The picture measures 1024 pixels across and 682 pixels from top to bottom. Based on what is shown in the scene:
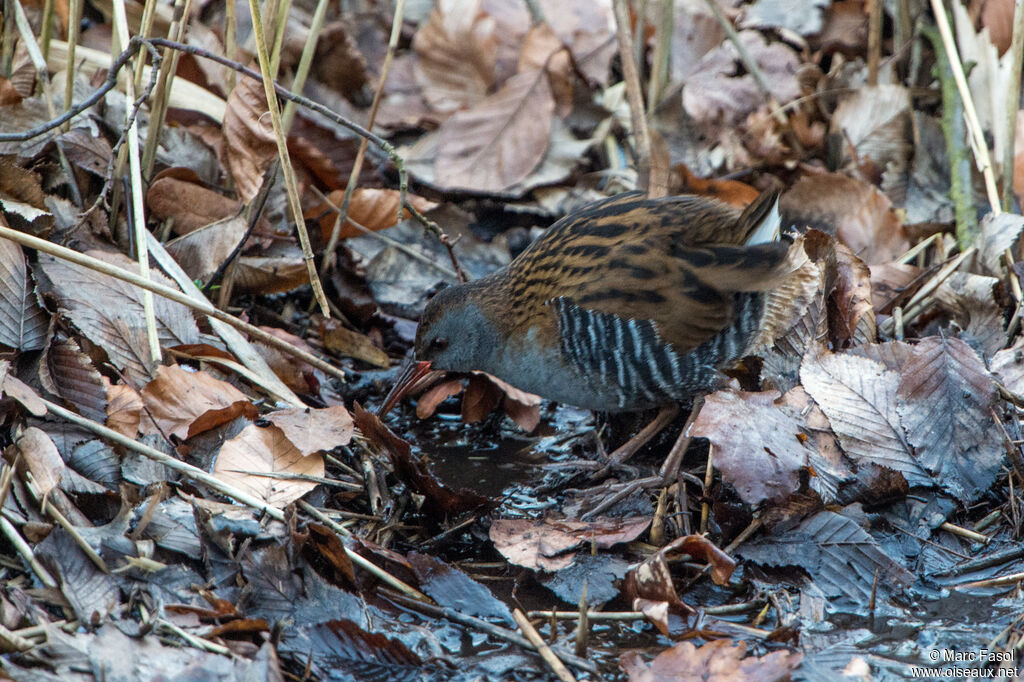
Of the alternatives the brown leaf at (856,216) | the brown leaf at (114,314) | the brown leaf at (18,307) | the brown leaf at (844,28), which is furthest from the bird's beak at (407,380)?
the brown leaf at (844,28)

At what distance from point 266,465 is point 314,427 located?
181mm

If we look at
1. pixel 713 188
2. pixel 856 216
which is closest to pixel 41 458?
pixel 713 188

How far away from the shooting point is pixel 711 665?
7.20 feet

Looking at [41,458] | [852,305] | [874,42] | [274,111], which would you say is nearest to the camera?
[41,458]

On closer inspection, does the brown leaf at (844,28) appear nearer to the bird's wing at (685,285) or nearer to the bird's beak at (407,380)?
the bird's wing at (685,285)

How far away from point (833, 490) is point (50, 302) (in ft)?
7.12

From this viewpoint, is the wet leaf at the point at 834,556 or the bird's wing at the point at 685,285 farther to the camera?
the bird's wing at the point at 685,285

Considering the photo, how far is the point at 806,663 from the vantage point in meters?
2.28

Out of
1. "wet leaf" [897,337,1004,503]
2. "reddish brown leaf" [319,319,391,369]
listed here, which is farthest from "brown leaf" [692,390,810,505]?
"reddish brown leaf" [319,319,391,369]

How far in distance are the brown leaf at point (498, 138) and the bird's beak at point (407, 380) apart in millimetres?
1166

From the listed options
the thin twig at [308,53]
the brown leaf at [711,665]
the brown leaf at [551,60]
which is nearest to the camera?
the brown leaf at [711,665]

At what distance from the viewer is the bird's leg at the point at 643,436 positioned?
3195 mm

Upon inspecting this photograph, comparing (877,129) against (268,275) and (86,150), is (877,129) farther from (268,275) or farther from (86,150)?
(86,150)

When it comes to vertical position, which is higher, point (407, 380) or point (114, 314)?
point (114, 314)
